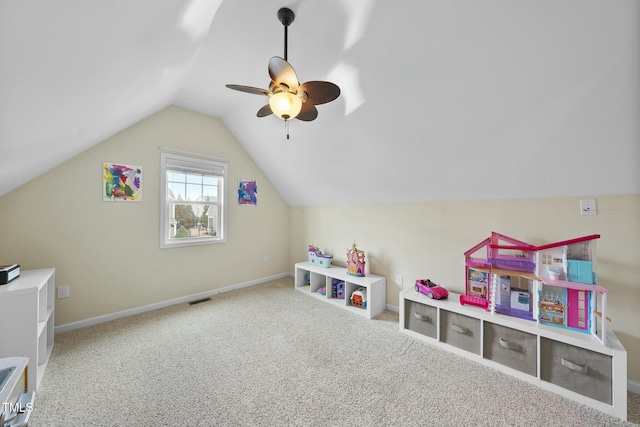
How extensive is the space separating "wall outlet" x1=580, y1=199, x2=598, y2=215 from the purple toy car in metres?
1.22

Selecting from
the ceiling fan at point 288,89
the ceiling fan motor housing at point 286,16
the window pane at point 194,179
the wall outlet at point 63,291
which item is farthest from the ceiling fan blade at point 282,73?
the wall outlet at point 63,291

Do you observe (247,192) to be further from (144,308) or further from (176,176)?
(144,308)

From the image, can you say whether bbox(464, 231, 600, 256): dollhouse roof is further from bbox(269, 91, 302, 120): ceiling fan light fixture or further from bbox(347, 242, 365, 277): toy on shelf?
bbox(269, 91, 302, 120): ceiling fan light fixture

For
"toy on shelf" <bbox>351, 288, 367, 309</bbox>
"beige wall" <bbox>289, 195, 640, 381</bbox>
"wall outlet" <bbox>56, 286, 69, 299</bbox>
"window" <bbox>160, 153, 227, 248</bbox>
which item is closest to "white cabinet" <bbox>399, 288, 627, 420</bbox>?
"beige wall" <bbox>289, 195, 640, 381</bbox>

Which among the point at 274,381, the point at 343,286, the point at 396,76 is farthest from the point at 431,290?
the point at 396,76

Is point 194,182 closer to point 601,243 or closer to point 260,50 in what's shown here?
point 260,50

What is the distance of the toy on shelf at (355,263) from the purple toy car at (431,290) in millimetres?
762

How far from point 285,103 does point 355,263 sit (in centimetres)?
216

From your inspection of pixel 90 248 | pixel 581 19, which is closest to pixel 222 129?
pixel 90 248

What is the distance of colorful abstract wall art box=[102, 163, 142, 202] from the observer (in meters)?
2.58

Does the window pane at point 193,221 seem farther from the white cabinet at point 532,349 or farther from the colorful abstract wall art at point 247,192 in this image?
the white cabinet at point 532,349

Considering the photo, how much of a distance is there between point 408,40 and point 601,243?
2064 mm

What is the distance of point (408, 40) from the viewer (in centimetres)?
159

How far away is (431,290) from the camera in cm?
224
